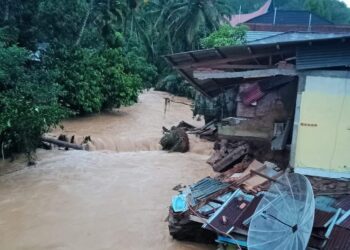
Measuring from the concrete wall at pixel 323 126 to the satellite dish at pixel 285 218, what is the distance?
177 centimetres

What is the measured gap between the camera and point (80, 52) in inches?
650

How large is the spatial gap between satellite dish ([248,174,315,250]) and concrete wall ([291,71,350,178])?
5.80ft

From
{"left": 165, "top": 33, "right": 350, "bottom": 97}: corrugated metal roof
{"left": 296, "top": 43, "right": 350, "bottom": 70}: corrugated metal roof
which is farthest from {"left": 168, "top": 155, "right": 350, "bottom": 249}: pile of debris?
{"left": 165, "top": 33, "right": 350, "bottom": 97}: corrugated metal roof

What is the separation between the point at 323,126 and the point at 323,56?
4.35 feet

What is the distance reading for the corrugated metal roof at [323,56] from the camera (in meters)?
7.68

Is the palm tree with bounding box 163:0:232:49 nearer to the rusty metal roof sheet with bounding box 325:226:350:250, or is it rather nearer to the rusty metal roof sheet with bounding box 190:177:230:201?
the rusty metal roof sheet with bounding box 190:177:230:201

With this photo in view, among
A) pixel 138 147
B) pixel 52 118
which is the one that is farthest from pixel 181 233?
pixel 138 147

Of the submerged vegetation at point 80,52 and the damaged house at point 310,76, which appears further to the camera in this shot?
the submerged vegetation at point 80,52

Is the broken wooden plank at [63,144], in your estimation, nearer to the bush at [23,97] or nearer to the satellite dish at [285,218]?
the bush at [23,97]

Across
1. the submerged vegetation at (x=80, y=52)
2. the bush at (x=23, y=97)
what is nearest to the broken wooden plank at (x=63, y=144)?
the submerged vegetation at (x=80, y=52)

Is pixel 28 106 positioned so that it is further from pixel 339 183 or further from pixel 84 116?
pixel 84 116

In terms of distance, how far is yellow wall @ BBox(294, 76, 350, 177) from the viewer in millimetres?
7832

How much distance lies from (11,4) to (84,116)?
10778mm

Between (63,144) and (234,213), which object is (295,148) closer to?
(234,213)
